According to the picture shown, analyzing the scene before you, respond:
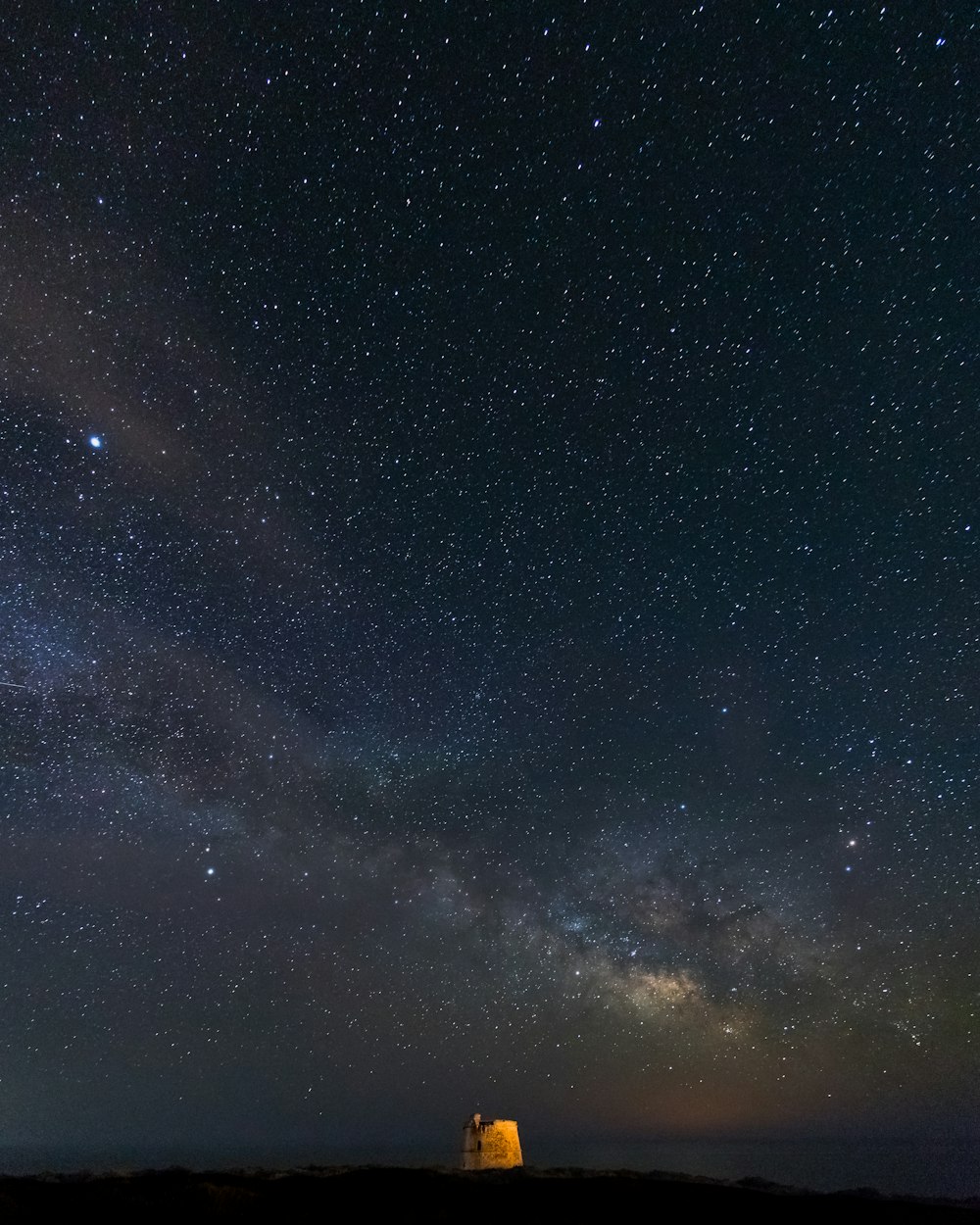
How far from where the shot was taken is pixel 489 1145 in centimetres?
4125

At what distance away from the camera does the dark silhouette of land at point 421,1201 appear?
19469 millimetres

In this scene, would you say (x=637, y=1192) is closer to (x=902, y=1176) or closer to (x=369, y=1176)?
(x=369, y=1176)

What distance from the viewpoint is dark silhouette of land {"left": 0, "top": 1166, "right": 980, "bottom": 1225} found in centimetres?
1947

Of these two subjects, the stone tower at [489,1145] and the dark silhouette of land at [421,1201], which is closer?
the dark silhouette of land at [421,1201]

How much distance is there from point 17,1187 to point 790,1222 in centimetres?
2229

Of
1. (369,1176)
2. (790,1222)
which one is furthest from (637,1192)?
(369,1176)

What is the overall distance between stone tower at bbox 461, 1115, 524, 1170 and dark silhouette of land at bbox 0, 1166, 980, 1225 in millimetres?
16051

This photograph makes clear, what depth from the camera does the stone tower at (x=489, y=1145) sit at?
40.6 metres

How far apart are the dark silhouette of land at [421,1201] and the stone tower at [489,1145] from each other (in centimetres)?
1605

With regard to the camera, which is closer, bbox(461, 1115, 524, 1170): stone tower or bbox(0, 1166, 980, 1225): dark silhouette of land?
bbox(0, 1166, 980, 1225): dark silhouette of land

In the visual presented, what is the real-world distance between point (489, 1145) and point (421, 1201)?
23.7 metres

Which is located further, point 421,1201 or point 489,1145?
point 489,1145

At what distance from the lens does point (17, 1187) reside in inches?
947

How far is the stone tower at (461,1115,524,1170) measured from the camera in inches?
1597
